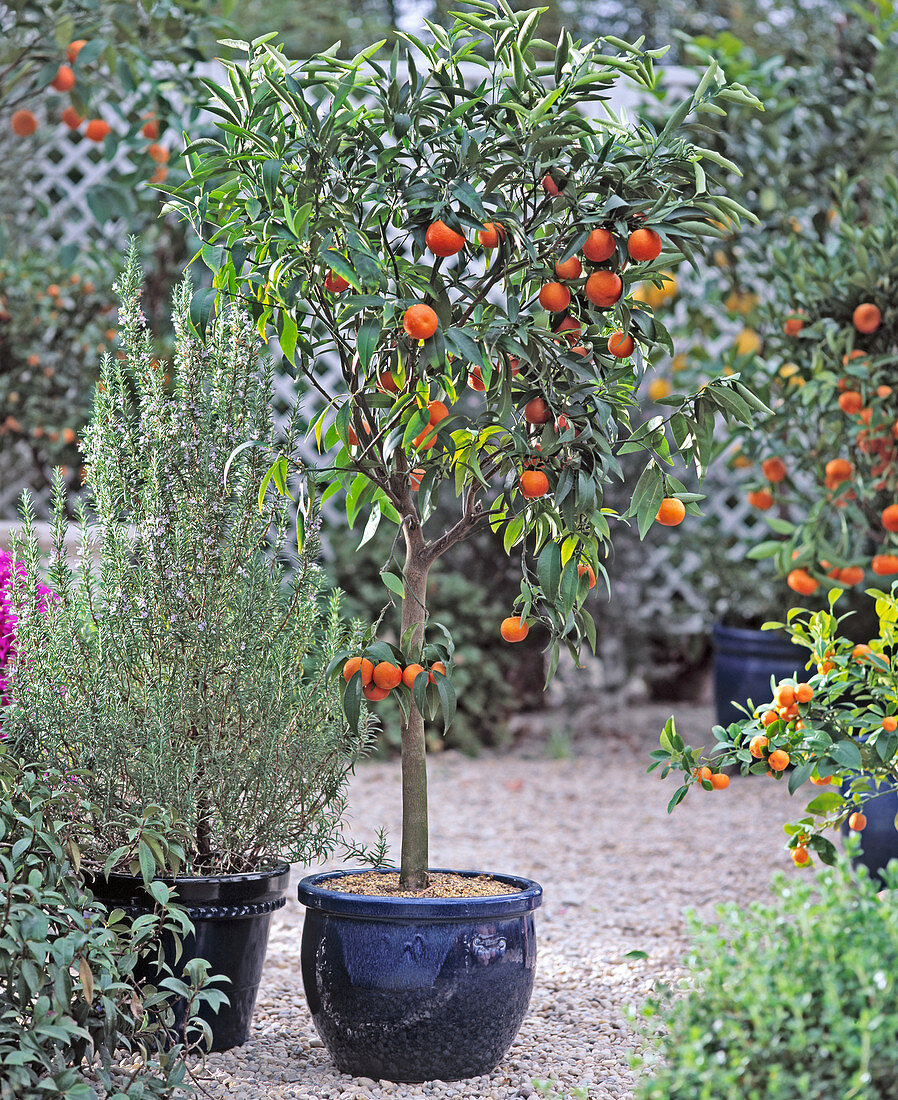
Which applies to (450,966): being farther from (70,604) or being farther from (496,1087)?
(70,604)

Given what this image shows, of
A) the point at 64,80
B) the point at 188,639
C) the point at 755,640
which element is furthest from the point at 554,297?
the point at 755,640

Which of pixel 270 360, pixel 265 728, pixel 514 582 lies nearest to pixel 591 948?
pixel 265 728

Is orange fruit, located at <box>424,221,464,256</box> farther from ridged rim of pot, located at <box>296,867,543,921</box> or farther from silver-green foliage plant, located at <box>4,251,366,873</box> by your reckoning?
ridged rim of pot, located at <box>296,867,543,921</box>

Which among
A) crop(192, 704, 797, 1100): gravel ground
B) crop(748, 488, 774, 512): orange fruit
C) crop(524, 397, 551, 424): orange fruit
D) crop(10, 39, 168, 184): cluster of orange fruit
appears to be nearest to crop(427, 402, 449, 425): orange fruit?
crop(524, 397, 551, 424): orange fruit

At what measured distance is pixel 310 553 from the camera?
1689 mm

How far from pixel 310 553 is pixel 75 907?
0.62 m

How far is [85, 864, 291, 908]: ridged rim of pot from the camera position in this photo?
1.53m

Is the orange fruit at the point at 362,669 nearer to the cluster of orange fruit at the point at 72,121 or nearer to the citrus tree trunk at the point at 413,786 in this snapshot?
the citrus tree trunk at the point at 413,786

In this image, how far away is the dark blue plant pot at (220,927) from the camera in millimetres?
1529

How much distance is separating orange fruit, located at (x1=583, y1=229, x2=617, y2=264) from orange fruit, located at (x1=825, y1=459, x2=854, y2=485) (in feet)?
4.88

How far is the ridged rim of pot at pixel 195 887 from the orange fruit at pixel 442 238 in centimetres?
93

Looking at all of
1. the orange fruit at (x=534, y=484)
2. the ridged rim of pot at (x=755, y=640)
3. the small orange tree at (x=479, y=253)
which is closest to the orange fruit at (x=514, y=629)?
the small orange tree at (x=479, y=253)

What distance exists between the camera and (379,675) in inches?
57.8

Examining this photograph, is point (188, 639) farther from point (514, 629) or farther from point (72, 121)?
point (72, 121)
